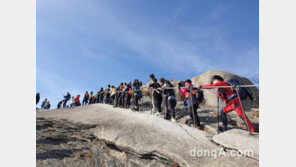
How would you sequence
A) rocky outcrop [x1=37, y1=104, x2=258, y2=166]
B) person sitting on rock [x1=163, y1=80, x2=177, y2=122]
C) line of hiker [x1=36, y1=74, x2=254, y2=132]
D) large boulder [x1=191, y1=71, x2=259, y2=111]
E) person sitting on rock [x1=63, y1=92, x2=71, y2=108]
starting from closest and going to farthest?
1. rocky outcrop [x1=37, y1=104, x2=258, y2=166]
2. line of hiker [x1=36, y1=74, x2=254, y2=132]
3. person sitting on rock [x1=163, y1=80, x2=177, y2=122]
4. large boulder [x1=191, y1=71, x2=259, y2=111]
5. person sitting on rock [x1=63, y1=92, x2=71, y2=108]

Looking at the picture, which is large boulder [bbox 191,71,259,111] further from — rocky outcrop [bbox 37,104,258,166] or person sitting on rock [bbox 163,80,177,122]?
rocky outcrop [bbox 37,104,258,166]

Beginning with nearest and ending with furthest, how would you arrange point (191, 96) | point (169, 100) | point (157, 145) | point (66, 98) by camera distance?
point (157, 145) < point (191, 96) < point (169, 100) < point (66, 98)

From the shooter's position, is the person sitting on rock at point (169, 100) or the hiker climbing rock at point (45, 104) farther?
the hiker climbing rock at point (45, 104)

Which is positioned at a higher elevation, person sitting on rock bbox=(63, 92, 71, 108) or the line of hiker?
the line of hiker

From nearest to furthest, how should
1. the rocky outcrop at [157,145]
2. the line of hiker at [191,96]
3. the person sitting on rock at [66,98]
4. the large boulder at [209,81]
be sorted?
the rocky outcrop at [157,145] → the line of hiker at [191,96] → the large boulder at [209,81] → the person sitting on rock at [66,98]

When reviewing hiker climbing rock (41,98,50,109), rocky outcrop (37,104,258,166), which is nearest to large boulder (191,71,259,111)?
rocky outcrop (37,104,258,166)

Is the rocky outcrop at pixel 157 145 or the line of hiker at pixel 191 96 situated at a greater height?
the line of hiker at pixel 191 96

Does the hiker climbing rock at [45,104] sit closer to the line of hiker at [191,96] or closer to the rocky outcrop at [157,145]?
the line of hiker at [191,96]

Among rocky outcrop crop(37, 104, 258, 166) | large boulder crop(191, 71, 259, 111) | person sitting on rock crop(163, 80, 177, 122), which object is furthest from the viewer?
large boulder crop(191, 71, 259, 111)

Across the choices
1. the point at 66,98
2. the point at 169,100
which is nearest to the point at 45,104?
the point at 66,98

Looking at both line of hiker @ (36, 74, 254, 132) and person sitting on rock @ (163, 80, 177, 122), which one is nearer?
line of hiker @ (36, 74, 254, 132)

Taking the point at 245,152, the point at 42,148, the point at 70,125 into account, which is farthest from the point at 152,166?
the point at 42,148

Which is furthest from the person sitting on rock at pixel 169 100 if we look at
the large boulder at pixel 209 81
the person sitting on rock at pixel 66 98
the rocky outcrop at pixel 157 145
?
the person sitting on rock at pixel 66 98

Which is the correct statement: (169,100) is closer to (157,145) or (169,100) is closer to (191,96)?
(191,96)
